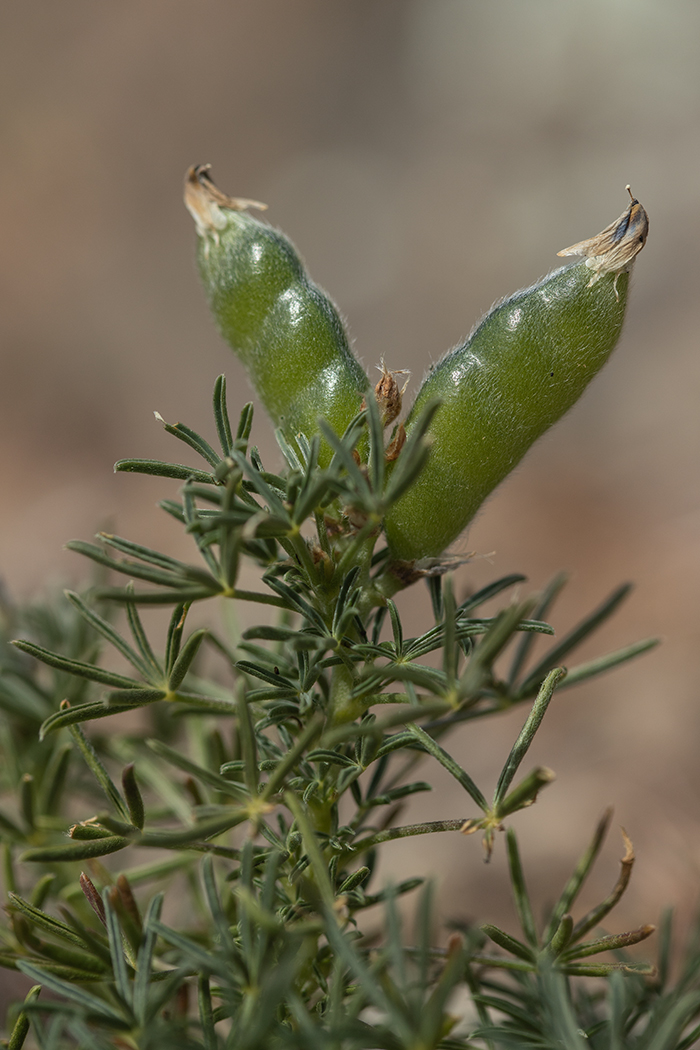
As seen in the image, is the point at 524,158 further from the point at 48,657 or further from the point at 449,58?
the point at 48,657

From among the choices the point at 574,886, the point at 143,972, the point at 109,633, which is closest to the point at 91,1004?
the point at 143,972

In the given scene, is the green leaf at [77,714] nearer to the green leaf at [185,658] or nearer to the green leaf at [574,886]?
the green leaf at [185,658]

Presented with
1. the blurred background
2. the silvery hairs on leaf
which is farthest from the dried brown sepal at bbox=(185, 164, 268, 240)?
the blurred background

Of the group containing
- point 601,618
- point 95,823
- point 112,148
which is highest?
point 112,148

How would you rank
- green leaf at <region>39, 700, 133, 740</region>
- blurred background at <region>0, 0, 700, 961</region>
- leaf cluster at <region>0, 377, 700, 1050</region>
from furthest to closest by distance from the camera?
blurred background at <region>0, 0, 700, 961</region> → green leaf at <region>39, 700, 133, 740</region> → leaf cluster at <region>0, 377, 700, 1050</region>

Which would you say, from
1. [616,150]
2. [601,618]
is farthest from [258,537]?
[616,150]

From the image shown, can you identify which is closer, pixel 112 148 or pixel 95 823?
pixel 95 823

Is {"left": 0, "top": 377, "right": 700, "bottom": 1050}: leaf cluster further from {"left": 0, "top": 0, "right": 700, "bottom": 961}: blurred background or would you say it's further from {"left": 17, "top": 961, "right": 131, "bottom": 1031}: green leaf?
{"left": 0, "top": 0, "right": 700, "bottom": 961}: blurred background
